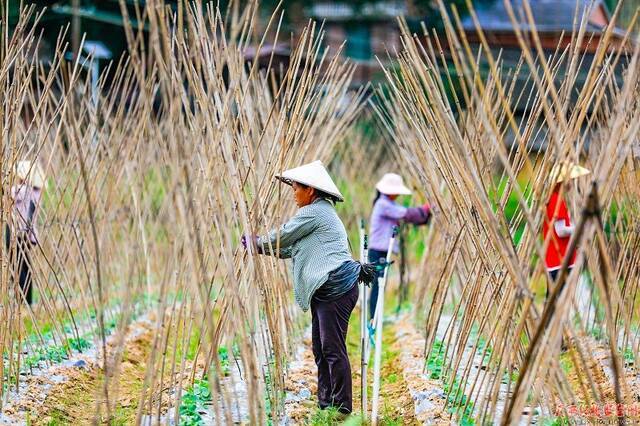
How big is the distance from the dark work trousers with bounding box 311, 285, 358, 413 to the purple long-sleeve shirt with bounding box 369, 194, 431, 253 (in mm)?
2528

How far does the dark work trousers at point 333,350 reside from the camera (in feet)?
12.2

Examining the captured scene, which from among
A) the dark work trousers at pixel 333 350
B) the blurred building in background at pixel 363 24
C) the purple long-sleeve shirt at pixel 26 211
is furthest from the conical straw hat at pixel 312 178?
the blurred building in background at pixel 363 24

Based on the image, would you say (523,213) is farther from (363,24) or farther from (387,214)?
(363,24)

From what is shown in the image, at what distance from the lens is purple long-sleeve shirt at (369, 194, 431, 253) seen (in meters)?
6.31

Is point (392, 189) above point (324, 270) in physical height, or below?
above

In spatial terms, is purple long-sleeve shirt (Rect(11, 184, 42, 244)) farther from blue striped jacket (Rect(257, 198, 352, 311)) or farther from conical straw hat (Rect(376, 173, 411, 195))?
conical straw hat (Rect(376, 173, 411, 195))

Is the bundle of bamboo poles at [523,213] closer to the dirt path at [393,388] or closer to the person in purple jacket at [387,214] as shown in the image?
the dirt path at [393,388]

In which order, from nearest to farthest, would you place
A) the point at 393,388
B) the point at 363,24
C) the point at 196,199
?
the point at 196,199 < the point at 393,388 < the point at 363,24

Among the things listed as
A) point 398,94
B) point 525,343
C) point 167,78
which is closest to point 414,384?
point 525,343

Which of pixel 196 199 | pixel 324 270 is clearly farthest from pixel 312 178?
pixel 196 199

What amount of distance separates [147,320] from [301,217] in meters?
3.08

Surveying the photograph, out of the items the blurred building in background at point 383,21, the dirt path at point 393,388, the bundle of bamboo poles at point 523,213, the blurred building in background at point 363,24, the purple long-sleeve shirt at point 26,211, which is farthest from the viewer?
the blurred building in background at point 363,24

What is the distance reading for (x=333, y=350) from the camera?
146 inches

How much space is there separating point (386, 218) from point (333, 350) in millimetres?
2735
